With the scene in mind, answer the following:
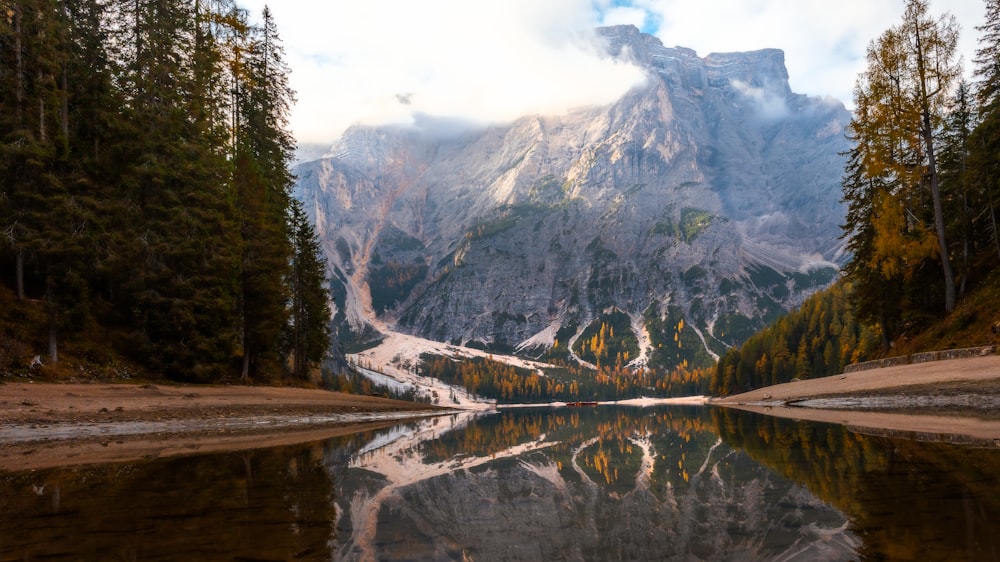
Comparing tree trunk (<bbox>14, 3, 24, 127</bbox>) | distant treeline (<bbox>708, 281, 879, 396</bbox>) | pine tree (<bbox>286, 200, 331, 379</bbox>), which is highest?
tree trunk (<bbox>14, 3, 24, 127</bbox>)

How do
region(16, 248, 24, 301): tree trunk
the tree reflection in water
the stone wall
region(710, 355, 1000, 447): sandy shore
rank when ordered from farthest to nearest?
region(16, 248, 24, 301): tree trunk
the stone wall
region(710, 355, 1000, 447): sandy shore
the tree reflection in water

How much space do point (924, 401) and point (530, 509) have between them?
27.5m

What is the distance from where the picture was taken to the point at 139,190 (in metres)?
41.1

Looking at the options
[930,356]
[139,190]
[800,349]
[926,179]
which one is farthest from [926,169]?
[800,349]

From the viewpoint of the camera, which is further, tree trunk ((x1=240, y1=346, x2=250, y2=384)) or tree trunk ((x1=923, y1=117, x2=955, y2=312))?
tree trunk ((x1=240, y1=346, x2=250, y2=384))

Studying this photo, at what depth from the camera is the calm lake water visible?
702 cm

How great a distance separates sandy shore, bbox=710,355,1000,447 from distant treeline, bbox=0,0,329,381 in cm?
3915

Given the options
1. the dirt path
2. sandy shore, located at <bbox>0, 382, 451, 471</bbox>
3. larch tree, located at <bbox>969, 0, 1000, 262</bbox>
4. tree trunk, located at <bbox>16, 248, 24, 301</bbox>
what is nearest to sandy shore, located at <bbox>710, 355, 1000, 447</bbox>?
the dirt path

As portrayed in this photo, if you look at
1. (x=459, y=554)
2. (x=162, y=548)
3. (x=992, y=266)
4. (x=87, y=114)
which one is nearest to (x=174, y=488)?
(x=162, y=548)

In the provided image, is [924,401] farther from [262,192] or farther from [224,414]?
[262,192]

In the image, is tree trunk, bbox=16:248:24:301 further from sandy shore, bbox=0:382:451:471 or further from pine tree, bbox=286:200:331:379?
pine tree, bbox=286:200:331:379

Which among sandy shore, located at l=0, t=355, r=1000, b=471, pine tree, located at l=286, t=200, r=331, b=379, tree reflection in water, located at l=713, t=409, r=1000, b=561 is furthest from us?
pine tree, located at l=286, t=200, r=331, b=379

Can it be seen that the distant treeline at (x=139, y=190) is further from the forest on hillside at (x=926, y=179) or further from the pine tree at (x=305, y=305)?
the forest on hillside at (x=926, y=179)

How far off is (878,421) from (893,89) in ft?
103
